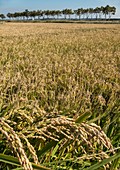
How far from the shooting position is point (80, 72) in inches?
160

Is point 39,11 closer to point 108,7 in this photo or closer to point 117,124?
point 108,7

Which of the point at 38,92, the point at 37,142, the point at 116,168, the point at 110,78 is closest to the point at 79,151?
the point at 116,168

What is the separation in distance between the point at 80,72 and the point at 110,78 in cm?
→ 50

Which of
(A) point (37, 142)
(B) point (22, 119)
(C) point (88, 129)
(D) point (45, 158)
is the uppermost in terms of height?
(C) point (88, 129)

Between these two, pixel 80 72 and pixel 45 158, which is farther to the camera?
pixel 80 72

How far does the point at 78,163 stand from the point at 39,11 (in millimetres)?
144547

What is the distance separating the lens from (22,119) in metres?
1.79

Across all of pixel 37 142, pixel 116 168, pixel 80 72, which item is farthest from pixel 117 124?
pixel 80 72

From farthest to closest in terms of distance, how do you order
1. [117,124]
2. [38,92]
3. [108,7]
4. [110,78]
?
[108,7]
[110,78]
[38,92]
[117,124]

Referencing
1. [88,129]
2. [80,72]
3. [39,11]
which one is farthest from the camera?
[39,11]

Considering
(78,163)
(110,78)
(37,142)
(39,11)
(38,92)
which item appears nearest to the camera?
(37,142)

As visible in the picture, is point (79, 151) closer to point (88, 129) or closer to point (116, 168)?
point (116, 168)

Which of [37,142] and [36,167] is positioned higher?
[36,167]

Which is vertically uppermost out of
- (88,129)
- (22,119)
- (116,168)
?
(88,129)
